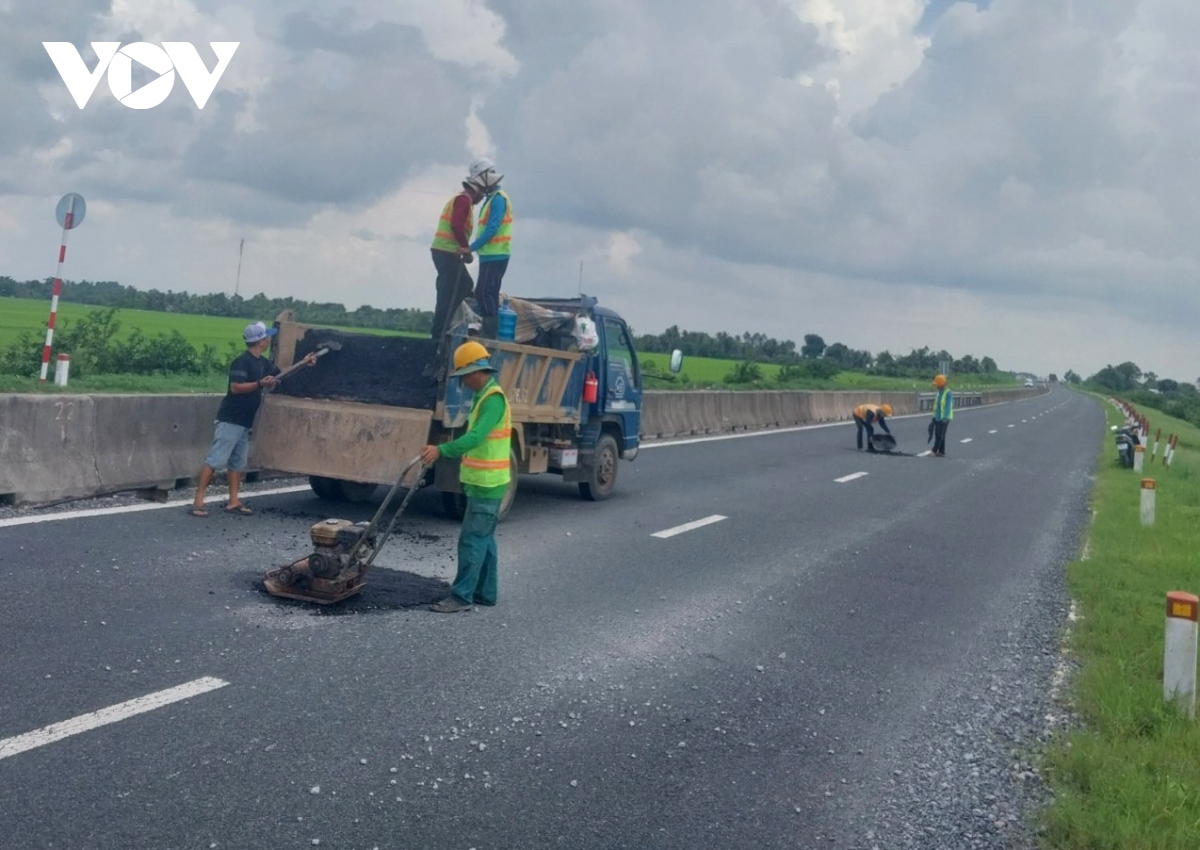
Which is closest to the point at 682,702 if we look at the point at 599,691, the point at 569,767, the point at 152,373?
the point at 599,691

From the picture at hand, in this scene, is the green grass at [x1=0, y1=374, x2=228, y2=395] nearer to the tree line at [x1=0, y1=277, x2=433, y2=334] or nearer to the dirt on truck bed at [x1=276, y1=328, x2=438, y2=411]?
the dirt on truck bed at [x1=276, y1=328, x2=438, y2=411]

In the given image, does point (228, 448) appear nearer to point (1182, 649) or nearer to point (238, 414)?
point (238, 414)

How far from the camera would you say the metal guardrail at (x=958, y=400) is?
2252 inches

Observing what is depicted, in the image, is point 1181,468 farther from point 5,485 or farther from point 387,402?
point 5,485

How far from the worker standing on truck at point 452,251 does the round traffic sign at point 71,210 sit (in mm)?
8065

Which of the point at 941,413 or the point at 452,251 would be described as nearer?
the point at 452,251

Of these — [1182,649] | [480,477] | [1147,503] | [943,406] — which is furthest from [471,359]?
[943,406]

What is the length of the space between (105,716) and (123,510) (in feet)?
17.3

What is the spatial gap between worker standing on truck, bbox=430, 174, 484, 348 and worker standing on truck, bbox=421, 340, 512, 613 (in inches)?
138

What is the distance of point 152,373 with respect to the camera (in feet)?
75.1

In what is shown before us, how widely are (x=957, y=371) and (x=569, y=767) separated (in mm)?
147446

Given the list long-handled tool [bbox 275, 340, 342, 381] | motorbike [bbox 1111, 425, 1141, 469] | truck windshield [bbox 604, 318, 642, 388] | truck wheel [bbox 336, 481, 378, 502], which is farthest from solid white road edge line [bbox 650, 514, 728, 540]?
motorbike [bbox 1111, 425, 1141, 469]

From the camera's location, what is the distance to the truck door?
13359 mm

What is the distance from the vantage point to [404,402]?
10578mm
